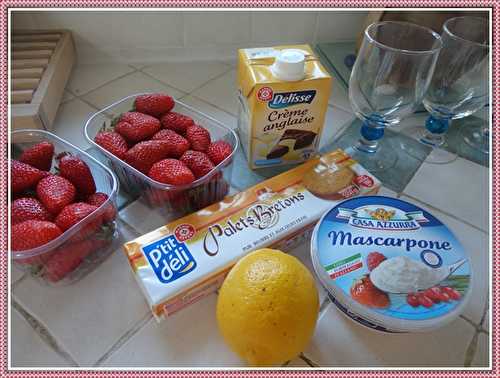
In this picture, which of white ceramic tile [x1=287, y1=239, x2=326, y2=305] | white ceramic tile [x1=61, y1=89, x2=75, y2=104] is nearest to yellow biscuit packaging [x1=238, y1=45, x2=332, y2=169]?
white ceramic tile [x1=287, y1=239, x2=326, y2=305]

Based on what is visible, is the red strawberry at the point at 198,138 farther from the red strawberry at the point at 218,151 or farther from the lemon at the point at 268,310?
the lemon at the point at 268,310

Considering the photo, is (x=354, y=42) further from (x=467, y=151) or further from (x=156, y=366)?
(x=156, y=366)

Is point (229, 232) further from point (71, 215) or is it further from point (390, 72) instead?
point (390, 72)

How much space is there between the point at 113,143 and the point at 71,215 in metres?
0.13

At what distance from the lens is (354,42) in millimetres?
884

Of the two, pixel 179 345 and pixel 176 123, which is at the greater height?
pixel 176 123

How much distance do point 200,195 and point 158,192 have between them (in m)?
0.06

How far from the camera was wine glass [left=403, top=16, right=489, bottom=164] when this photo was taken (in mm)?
558

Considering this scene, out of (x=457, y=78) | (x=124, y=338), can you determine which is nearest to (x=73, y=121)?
(x=124, y=338)

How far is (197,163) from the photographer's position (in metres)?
0.48

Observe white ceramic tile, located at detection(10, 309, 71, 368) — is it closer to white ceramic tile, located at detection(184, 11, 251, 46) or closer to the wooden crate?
the wooden crate

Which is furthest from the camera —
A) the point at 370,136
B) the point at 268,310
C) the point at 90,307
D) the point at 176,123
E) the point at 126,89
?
the point at 126,89

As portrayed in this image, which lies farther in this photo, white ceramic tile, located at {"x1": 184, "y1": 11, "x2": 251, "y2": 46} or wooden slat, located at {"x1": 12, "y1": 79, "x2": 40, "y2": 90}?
white ceramic tile, located at {"x1": 184, "y1": 11, "x2": 251, "y2": 46}

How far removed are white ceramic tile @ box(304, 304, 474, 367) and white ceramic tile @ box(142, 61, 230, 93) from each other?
556 millimetres
